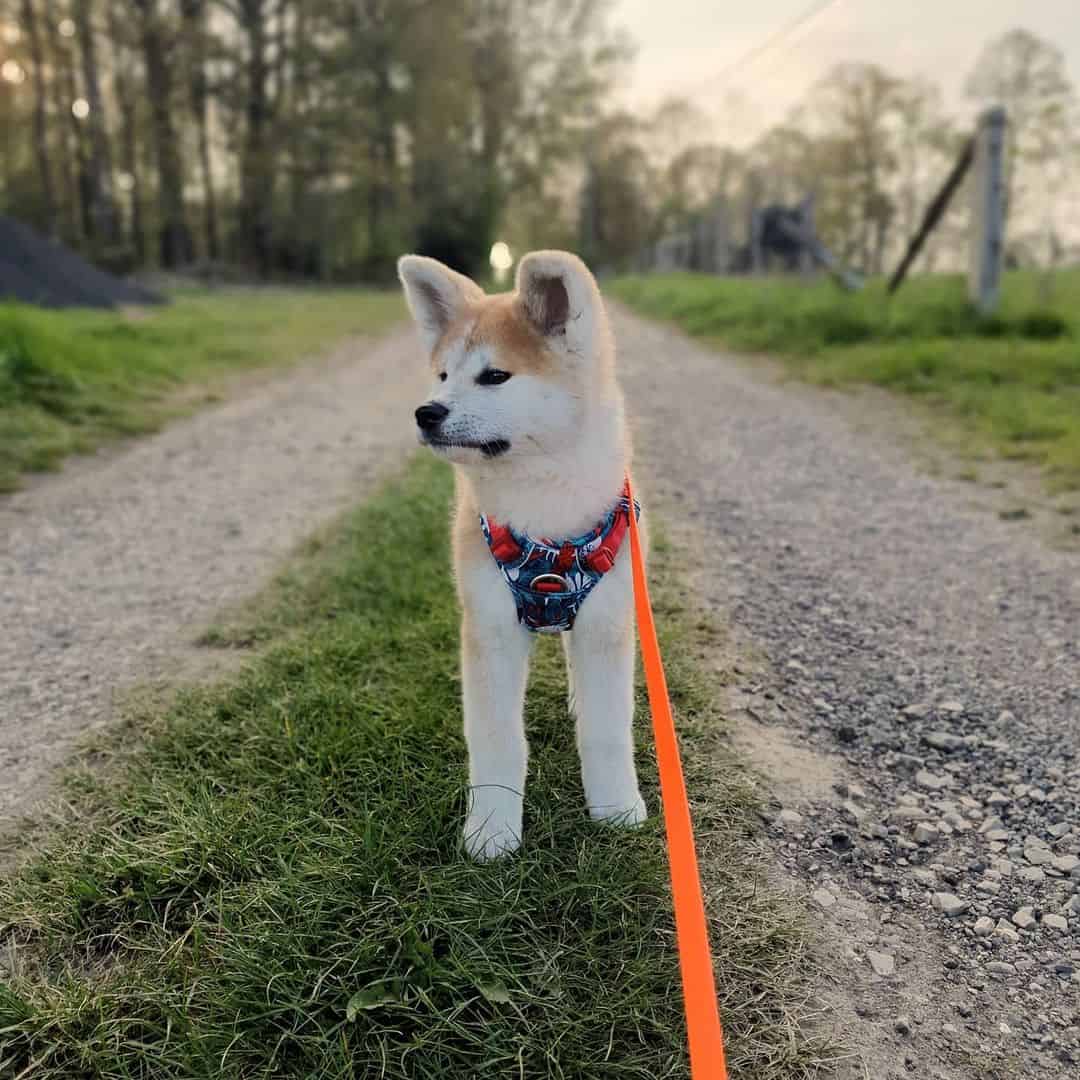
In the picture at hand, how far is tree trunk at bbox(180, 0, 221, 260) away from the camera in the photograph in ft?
93.9

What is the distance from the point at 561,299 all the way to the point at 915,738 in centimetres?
190

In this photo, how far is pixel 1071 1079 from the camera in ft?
6.19

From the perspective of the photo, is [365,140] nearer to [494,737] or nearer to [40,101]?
[40,101]

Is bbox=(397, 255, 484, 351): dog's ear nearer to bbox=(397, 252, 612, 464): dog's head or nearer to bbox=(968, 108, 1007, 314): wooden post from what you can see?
bbox=(397, 252, 612, 464): dog's head

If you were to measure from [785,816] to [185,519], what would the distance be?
4.32 metres

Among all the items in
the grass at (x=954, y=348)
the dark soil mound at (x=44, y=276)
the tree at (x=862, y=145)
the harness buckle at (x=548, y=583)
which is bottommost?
the harness buckle at (x=548, y=583)

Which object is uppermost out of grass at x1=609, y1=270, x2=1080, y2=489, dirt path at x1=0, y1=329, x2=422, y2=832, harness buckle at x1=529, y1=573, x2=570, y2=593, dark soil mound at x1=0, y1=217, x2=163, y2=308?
dark soil mound at x1=0, y1=217, x2=163, y2=308

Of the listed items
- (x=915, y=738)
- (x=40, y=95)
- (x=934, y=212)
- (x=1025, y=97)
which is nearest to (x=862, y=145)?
(x=1025, y=97)

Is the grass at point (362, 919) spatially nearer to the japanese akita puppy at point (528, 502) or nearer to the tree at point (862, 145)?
the japanese akita puppy at point (528, 502)

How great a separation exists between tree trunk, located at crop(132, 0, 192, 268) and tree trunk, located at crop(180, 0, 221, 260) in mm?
919

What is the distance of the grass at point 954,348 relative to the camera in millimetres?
6715

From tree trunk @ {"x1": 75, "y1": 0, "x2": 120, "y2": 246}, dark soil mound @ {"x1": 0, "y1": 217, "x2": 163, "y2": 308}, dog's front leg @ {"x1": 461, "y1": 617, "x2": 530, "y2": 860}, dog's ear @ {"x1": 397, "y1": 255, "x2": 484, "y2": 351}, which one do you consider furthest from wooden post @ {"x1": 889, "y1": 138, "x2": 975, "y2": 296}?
tree trunk @ {"x1": 75, "y1": 0, "x2": 120, "y2": 246}

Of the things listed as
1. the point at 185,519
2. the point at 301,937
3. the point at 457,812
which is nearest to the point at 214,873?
the point at 301,937

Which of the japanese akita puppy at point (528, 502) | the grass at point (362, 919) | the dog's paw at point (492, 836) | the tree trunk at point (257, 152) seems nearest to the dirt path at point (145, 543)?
the grass at point (362, 919)
